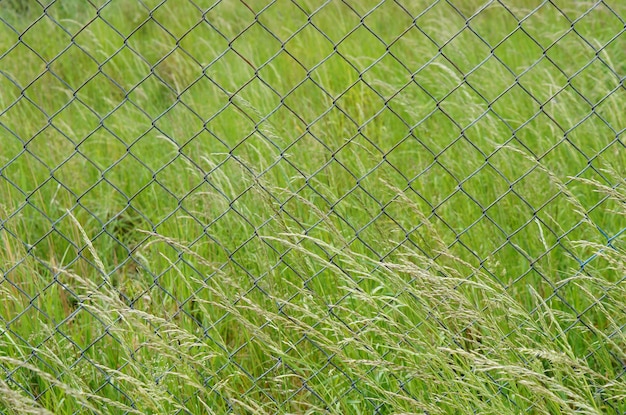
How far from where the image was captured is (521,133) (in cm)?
360

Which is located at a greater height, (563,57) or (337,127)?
(337,127)

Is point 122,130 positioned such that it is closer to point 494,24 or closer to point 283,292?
point 283,292

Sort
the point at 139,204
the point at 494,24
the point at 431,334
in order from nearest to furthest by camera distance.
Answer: the point at 431,334 → the point at 139,204 → the point at 494,24

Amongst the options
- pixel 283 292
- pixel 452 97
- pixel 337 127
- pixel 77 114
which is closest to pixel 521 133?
pixel 452 97

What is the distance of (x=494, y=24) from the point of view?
189 inches

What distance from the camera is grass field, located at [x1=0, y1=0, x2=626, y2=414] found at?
212 cm

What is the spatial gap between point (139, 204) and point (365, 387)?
1.44m

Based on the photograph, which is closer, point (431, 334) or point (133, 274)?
point (431, 334)

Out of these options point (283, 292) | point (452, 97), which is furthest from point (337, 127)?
point (283, 292)

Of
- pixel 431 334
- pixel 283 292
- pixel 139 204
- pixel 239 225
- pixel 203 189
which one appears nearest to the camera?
pixel 431 334

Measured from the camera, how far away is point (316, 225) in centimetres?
247

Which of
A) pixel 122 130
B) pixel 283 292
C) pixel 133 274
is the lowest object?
pixel 283 292

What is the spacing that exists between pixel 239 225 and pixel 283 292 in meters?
0.41

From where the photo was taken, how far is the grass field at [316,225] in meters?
2.12
